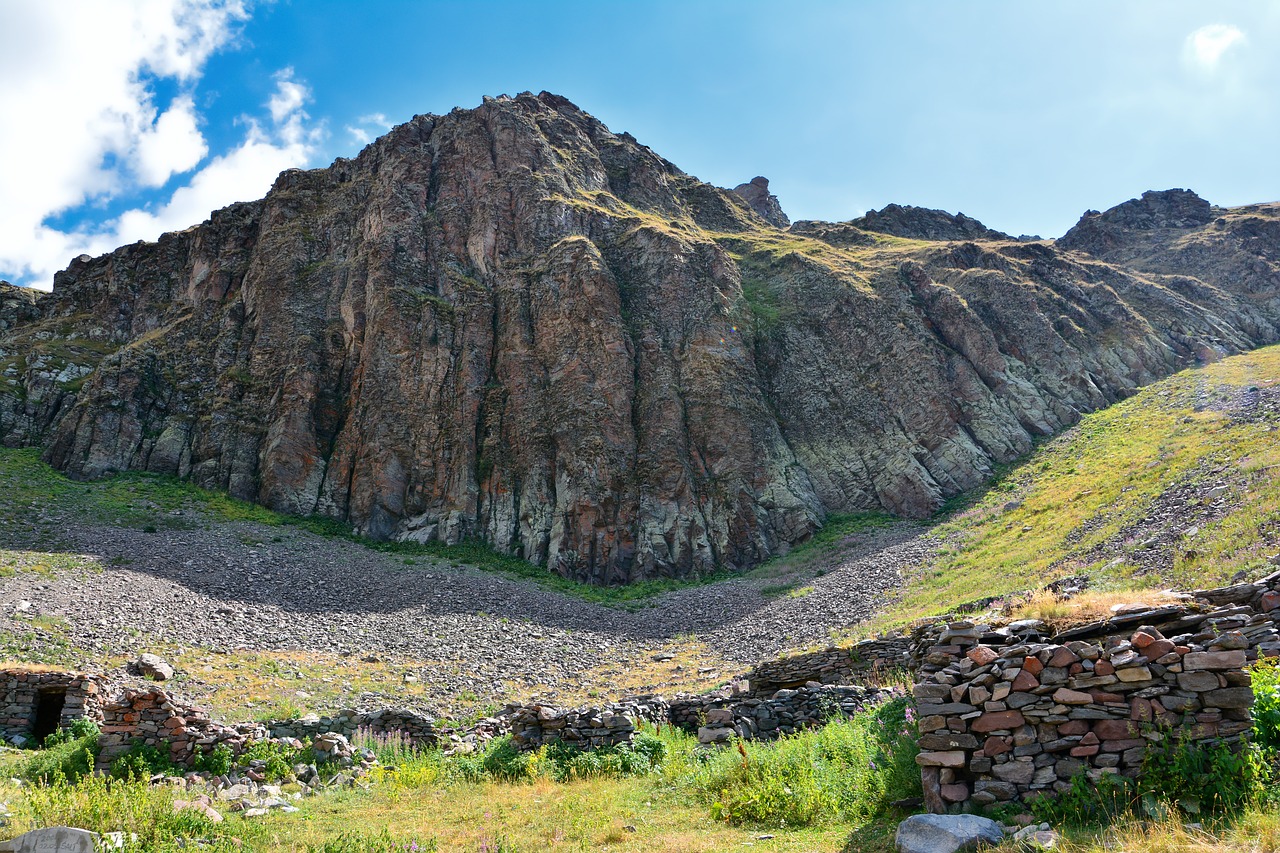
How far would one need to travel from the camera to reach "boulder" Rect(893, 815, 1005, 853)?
6.34 metres

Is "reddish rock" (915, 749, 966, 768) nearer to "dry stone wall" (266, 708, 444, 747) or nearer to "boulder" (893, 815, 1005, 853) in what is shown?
"boulder" (893, 815, 1005, 853)

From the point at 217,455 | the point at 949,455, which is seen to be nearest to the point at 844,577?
the point at 949,455

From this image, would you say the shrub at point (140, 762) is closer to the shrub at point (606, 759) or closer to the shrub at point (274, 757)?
the shrub at point (274, 757)

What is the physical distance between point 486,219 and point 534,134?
537 inches

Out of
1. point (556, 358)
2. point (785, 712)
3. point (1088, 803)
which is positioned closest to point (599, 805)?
point (785, 712)

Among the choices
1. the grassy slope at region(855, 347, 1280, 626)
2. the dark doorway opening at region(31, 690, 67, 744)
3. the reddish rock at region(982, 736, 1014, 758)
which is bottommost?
the dark doorway opening at region(31, 690, 67, 744)

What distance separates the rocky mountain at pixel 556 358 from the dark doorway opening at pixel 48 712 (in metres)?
30.4

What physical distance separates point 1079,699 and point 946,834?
201cm

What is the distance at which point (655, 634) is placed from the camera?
107ft

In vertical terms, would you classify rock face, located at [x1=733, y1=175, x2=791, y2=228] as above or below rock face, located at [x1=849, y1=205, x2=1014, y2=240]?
above

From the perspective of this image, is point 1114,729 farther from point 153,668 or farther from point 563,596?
point 563,596

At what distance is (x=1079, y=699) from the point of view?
7047 millimetres

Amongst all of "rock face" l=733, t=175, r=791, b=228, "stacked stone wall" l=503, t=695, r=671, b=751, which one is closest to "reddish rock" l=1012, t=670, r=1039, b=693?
"stacked stone wall" l=503, t=695, r=671, b=751

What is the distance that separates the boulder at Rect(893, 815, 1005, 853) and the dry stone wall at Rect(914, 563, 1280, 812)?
807mm
